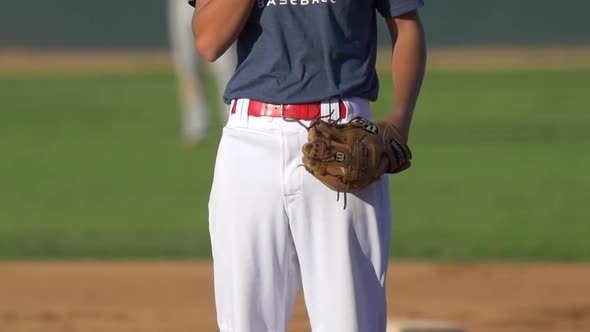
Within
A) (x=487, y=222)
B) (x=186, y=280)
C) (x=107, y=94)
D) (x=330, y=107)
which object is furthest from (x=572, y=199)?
(x=107, y=94)

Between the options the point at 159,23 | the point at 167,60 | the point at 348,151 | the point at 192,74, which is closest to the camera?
the point at 348,151

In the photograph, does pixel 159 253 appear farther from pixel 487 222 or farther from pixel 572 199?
pixel 572 199

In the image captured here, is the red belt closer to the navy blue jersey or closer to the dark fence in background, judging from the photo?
the navy blue jersey

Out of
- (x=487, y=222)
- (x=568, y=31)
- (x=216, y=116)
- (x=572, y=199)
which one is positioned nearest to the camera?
(x=487, y=222)

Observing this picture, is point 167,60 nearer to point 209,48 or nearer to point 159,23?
point 159,23

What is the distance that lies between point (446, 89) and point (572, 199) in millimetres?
9159

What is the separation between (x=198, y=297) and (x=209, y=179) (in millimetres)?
4046

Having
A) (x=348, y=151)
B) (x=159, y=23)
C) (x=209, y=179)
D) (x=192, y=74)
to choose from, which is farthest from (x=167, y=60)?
(x=348, y=151)

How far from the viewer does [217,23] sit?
2686mm

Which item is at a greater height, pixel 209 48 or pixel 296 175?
pixel 209 48

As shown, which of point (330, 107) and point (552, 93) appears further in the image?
point (552, 93)

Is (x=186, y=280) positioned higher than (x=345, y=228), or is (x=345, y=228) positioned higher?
(x=345, y=228)

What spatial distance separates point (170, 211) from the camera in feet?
28.6

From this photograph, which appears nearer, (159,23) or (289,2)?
(289,2)
